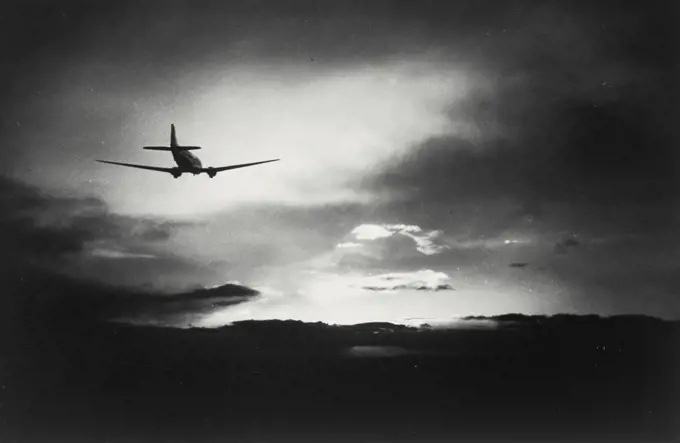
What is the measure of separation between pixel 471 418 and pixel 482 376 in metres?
2.17

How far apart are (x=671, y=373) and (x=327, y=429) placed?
14.1 meters

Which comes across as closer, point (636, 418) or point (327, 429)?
point (636, 418)

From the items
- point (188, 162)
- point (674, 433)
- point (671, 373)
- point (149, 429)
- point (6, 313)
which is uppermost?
point (188, 162)

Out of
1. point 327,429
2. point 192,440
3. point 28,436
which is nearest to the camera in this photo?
point 28,436

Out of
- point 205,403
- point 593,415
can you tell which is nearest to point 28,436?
point 205,403

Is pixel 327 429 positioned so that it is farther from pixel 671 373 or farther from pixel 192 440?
pixel 671 373

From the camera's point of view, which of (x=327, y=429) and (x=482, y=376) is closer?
(x=327, y=429)

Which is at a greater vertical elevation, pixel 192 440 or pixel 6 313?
pixel 6 313

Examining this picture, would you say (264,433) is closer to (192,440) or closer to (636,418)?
(192,440)

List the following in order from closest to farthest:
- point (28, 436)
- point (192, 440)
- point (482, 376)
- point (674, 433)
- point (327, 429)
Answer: point (674, 433)
point (28, 436)
point (192, 440)
point (327, 429)
point (482, 376)

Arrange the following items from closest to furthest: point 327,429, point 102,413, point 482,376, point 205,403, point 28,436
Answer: point 28,436
point 205,403
point 102,413
point 327,429
point 482,376

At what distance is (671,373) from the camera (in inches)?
659

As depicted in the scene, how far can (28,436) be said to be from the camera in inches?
684

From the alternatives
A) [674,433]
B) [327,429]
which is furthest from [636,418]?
[327,429]
